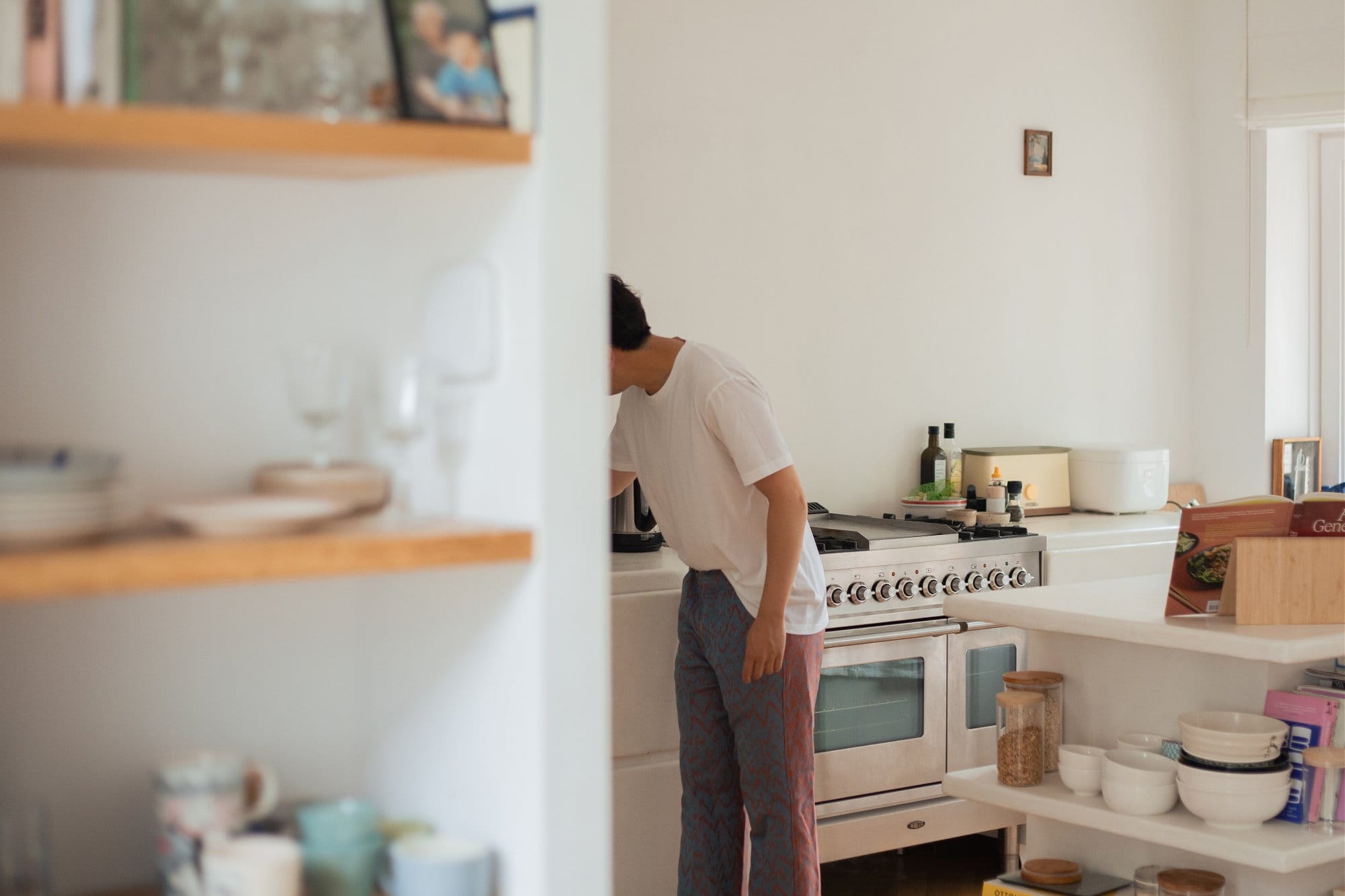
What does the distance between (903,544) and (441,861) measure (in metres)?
2.46

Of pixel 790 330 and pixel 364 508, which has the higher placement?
pixel 790 330

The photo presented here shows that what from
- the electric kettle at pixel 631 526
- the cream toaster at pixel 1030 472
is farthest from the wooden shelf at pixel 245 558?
the cream toaster at pixel 1030 472

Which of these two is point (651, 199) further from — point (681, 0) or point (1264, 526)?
point (1264, 526)

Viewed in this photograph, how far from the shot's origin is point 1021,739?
2670mm

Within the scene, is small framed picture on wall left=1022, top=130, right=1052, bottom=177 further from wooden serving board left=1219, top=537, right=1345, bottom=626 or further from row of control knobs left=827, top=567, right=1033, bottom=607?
wooden serving board left=1219, top=537, right=1345, bottom=626

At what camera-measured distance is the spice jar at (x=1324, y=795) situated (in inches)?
93.0

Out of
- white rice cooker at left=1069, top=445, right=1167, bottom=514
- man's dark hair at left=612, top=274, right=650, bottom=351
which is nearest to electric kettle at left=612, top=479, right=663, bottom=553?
man's dark hair at left=612, top=274, right=650, bottom=351

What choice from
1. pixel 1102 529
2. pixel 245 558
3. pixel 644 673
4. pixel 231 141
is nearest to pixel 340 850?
pixel 245 558

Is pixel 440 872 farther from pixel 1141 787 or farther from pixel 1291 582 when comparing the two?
pixel 1291 582

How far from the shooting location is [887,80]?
4371 millimetres

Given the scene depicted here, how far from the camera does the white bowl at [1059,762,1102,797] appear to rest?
102 inches

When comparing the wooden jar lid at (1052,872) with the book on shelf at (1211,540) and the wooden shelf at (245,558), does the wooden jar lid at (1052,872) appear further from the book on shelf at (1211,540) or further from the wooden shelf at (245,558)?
the wooden shelf at (245,558)

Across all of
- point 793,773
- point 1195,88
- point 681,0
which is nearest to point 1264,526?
point 793,773

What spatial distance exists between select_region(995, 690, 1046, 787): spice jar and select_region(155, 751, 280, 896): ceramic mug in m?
1.73
